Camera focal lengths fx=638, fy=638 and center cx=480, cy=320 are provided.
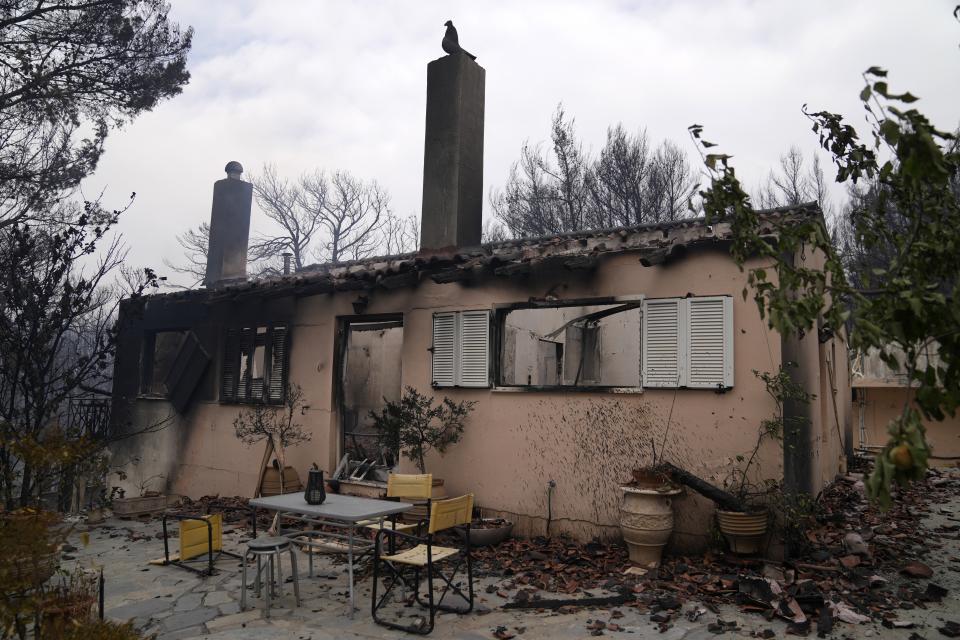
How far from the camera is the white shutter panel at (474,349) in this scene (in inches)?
305

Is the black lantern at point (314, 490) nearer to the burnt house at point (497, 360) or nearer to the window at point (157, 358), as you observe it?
the burnt house at point (497, 360)

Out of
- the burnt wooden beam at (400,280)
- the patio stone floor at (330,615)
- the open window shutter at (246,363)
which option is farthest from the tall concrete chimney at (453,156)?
the patio stone floor at (330,615)

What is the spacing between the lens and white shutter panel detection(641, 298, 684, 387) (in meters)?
6.55

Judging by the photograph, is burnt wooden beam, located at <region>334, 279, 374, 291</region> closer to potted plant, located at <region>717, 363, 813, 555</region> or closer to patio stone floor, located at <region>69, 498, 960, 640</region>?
patio stone floor, located at <region>69, 498, 960, 640</region>

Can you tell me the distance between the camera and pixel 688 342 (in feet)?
21.3

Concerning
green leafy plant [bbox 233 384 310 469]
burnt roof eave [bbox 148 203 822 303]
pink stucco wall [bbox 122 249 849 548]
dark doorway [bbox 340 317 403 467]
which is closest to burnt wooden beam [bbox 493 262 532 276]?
burnt roof eave [bbox 148 203 822 303]

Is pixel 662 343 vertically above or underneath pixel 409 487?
above

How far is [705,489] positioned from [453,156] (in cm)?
596

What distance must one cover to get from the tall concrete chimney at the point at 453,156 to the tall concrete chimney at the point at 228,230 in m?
6.87

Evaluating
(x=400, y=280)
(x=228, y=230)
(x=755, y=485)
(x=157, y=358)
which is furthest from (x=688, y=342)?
(x=228, y=230)

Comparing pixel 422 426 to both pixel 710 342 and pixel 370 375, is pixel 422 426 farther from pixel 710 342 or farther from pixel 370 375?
pixel 370 375

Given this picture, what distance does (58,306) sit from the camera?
5227 millimetres

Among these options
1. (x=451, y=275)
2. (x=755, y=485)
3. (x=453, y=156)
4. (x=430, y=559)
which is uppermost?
(x=453, y=156)

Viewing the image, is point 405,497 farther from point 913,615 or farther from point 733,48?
point 733,48
